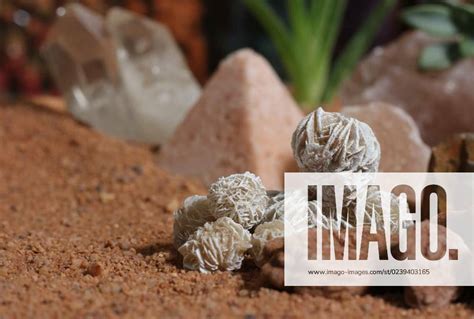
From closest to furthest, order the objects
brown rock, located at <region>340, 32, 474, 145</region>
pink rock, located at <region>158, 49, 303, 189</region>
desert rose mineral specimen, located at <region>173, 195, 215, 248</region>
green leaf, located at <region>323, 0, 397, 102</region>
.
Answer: desert rose mineral specimen, located at <region>173, 195, 215, 248</region>
pink rock, located at <region>158, 49, 303, 189</region>
brown rock, located at <region>340, 32, 474, 145</region>
green leaf, located at <region>323, 0, 397, 102</region>

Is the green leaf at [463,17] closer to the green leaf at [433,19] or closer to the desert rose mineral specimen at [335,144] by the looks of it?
the green leaf at [433,19]

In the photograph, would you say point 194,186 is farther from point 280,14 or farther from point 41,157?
point 280,14

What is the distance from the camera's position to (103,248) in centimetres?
166

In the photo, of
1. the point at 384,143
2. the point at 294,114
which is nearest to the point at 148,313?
the point at 384,143

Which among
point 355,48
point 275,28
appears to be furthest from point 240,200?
point 355,48

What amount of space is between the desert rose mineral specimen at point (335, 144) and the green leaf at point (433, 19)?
5.31 ft

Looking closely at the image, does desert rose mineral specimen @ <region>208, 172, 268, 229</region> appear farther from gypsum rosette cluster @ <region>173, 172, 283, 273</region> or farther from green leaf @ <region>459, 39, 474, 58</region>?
green leaf @ <region>459, 39, 474, 58</region>

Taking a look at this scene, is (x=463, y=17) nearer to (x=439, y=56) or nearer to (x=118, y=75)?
(x=439, y=56)

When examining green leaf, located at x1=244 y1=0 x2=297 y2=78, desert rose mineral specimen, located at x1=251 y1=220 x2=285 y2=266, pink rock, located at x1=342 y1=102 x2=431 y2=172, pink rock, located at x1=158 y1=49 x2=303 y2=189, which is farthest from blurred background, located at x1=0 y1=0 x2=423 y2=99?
desert rose mineral specimen, located at x1=251 y1=220 x2=285 y2=266

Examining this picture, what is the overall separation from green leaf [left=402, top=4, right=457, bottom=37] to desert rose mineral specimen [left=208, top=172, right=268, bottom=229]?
1.73 meters

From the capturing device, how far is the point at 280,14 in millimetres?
4566

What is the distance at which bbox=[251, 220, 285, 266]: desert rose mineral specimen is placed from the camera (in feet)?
4.66

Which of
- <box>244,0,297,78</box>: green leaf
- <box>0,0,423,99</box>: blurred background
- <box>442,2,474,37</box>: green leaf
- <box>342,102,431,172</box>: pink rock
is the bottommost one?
<box>342,102,431,172</box>: pink rock

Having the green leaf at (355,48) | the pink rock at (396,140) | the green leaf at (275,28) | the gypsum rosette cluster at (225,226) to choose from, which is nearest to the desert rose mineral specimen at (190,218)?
the gypsum rosette cluster at (225,226)
